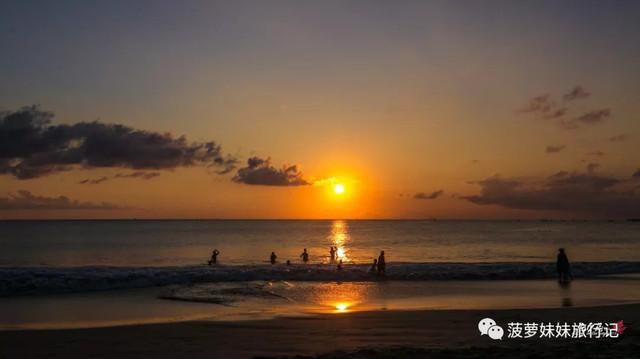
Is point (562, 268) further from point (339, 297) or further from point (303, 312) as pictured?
point (303, 312)

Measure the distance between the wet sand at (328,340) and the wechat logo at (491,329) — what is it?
0.74 feet

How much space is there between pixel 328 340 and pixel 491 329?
189 inches

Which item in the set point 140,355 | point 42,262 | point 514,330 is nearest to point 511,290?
point 514,330

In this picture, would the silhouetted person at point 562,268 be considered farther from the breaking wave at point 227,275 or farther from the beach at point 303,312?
the breaking wave at point 227,275

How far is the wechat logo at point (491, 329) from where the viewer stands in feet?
51.8

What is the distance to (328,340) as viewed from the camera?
1531 cm

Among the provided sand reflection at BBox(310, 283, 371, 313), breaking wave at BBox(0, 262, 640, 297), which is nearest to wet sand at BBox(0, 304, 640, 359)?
sand reflection at BBox(310, 283, 371, 313)

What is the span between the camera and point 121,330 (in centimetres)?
1731

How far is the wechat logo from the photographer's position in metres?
15.8

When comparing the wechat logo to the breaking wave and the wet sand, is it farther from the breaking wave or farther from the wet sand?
the breaking wave

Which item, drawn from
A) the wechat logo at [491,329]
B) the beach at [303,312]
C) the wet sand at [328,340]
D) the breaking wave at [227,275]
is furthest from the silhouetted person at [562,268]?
the wechat logo at [491,329]

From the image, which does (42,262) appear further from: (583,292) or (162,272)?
(583,292)

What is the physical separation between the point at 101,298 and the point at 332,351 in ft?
56.2

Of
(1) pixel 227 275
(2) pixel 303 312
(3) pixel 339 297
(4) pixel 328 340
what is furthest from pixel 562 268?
(4) pixel 328 340
